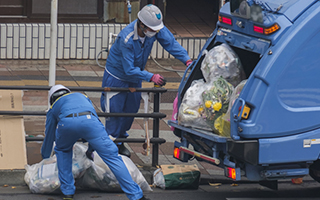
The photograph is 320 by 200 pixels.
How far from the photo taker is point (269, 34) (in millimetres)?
5352

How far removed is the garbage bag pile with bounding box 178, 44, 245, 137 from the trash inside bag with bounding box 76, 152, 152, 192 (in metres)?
0.77

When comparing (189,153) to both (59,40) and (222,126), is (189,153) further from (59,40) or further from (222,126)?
(59,40)

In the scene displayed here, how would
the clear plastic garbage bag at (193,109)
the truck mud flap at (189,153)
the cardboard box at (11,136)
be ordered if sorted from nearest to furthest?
the truck mud flap at (189,153) → the clear plastic garbage bag at (193,109) → the cardboard box at (11,136)

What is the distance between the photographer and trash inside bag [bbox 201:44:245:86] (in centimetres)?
601

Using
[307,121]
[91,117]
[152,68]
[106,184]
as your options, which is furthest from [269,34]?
[152,68]

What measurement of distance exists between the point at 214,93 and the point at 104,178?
1.54 metres

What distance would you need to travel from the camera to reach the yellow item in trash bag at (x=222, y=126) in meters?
5.61

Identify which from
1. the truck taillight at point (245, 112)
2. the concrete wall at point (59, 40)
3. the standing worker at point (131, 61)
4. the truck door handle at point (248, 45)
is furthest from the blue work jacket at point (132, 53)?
Answer: the concrete wall at point (59, 40)

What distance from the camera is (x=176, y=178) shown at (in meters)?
6.35

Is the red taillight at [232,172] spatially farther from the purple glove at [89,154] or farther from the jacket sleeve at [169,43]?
the jacket sleeve at [169,43]

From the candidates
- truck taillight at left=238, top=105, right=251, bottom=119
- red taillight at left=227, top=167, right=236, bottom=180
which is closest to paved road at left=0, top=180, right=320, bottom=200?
red taillight at left=227, top=167, right=236, bottom=180

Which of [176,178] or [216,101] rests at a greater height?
[216,101]

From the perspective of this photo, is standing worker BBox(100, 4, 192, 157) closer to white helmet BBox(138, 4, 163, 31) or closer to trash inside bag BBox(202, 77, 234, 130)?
white helmet BBox(138, 4, 163, 31)

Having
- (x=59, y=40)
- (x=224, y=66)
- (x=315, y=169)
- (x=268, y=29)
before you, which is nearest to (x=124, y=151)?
(x=224, y=66)
